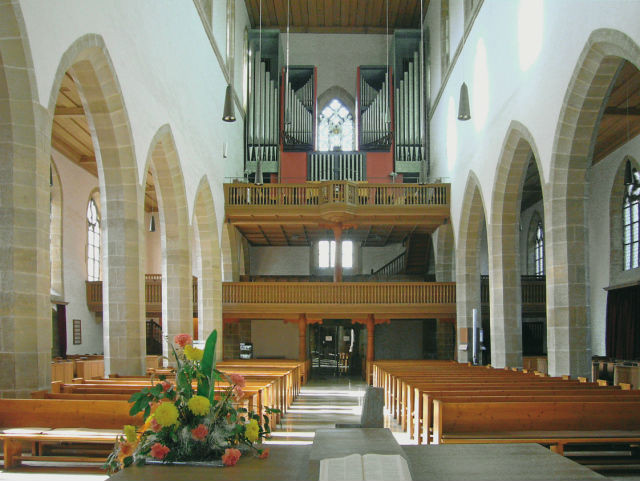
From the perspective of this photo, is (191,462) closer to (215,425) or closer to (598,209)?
(215,425)

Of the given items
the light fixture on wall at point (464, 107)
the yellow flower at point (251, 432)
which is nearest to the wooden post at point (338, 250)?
the light fixture on wall at point (464, 107)

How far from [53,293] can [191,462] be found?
57.2 feet

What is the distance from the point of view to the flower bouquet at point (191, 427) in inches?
96.8

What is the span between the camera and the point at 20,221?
7.85 meters

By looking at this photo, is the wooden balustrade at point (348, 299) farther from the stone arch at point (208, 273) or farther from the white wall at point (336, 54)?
the white wall at point (336, 54)

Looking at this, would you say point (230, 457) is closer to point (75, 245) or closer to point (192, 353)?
point (192, 353)

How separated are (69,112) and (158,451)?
1359 centimetres

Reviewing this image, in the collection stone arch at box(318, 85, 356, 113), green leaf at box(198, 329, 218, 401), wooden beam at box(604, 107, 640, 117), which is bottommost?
green leaf at box(198, 329, 218, 401)

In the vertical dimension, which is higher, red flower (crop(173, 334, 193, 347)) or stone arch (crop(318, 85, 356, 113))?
stone arch (crop(318, 85, 356, 113))

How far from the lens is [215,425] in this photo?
2555 millimetres

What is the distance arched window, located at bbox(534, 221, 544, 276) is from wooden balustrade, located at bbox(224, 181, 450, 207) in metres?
5.14

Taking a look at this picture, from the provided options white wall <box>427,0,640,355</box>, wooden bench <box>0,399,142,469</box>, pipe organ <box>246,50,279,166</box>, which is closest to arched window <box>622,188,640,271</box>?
white wall <box>427,0,640,355</box>

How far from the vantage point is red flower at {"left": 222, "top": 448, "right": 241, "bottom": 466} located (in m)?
2.39

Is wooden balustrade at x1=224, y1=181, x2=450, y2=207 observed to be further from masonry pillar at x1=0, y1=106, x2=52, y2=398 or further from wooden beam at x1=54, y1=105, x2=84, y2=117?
masonry pillar at x1=0, y1=106, x2=52, y2=398
